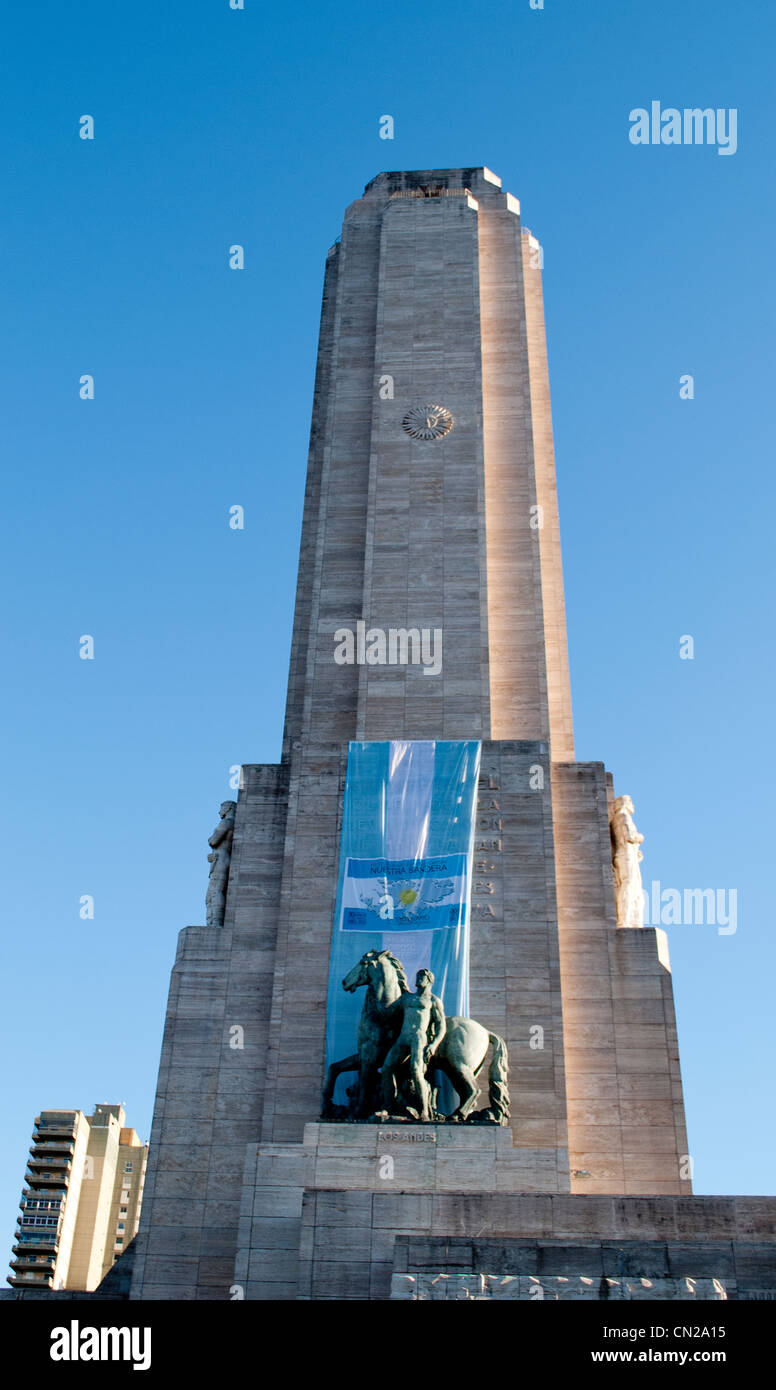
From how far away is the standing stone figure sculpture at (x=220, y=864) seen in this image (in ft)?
92.1

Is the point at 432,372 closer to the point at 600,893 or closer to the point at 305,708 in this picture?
the point at 305,708

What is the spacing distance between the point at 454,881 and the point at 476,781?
248 cm

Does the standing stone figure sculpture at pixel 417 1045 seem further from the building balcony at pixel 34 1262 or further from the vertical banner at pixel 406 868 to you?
the building balcony at pixel 34 1262

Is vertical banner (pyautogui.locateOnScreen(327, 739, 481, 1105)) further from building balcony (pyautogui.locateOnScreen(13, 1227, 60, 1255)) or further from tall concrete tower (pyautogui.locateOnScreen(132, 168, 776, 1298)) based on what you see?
building balcony (pyautogui.locateOnScreen(13, 1227, 60, 1255))

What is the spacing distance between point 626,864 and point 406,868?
16.1ft

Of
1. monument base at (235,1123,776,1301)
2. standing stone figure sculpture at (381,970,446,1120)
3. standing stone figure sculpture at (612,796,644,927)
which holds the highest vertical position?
standing stone figure sculpture at (612,796,644,927)

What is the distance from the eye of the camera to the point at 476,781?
90.3ft

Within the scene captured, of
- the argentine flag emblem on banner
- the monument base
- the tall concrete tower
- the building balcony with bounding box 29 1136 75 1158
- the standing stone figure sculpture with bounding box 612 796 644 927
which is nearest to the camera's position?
the monument base

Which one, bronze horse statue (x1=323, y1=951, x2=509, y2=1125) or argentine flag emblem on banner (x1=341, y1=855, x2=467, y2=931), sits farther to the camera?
argentine flag emblem on banner (x1=341, y1=855, x2=467, y2=931)

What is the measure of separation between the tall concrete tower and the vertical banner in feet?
0.34

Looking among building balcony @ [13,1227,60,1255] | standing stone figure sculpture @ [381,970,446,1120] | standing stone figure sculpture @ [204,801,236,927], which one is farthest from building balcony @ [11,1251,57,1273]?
standing stone figure sculpture @ [381,970,446,1120]

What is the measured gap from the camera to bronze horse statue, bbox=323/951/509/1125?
72.8 feet

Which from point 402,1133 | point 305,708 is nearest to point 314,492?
point 305,708

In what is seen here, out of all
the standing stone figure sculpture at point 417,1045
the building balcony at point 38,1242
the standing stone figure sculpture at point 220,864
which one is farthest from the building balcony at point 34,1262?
the standing stone figure sculpture at point 417,1045
